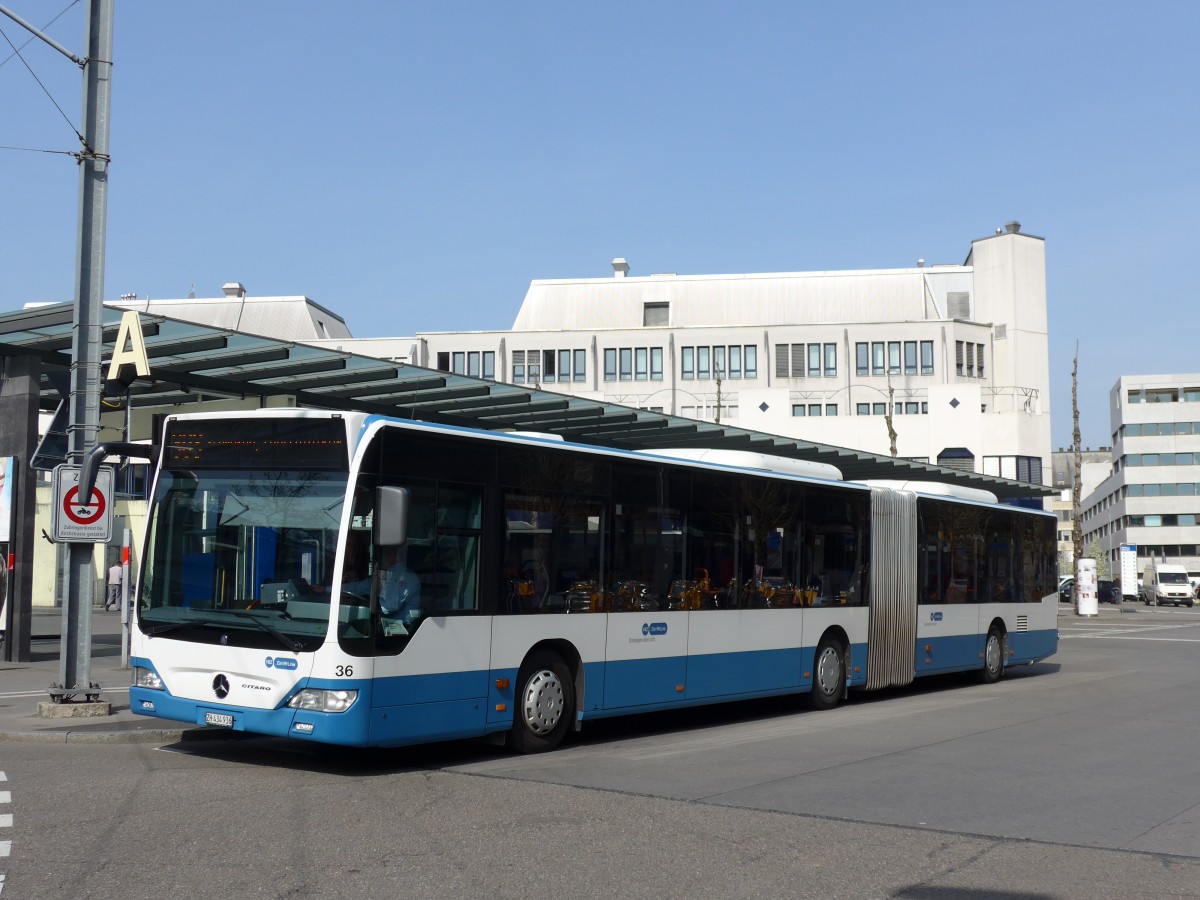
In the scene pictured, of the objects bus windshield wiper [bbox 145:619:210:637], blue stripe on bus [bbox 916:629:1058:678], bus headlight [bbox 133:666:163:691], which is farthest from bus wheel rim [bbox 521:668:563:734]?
blue stripe on bus [bbox 916:629:1058:678]

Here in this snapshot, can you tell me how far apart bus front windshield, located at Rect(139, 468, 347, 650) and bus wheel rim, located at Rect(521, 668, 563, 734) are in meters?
2.46

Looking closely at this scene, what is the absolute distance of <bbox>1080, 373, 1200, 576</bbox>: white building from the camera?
380 ft

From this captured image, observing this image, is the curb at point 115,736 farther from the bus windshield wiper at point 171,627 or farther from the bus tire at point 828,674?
the bus tire at point 828,674

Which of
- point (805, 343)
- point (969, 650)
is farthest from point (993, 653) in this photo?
point (805, 343)

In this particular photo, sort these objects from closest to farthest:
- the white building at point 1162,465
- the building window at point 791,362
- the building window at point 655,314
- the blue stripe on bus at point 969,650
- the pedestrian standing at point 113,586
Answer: the blue stripe on bus at point 969,650
the pedestrian standing at point 113,586
the building window at point 791,362
the building window at point 655,314
the white building at point 1162,465

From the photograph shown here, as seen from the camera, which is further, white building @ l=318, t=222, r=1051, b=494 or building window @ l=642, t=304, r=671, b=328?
building window @ l=642, t=304, r=671, b=328

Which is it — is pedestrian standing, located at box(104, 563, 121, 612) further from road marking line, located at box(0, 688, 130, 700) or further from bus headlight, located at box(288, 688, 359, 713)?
bus headlight, located at box(288, 688, 359, 713)

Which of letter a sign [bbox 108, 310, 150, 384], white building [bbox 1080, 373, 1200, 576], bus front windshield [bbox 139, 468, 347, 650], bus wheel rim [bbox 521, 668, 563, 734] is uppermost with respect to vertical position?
white building [bbox 1080, 373, 1200, 576]

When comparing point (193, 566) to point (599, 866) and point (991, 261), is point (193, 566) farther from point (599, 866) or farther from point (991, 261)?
point (991, 261)

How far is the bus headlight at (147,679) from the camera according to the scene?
11.0 meters

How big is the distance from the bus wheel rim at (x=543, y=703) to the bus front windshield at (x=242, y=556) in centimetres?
246

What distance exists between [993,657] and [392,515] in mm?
14062

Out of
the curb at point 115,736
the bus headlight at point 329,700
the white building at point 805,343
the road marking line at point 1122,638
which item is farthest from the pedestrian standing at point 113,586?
the white building at point 805,343

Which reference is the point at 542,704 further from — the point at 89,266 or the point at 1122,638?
the point at 1122,638
